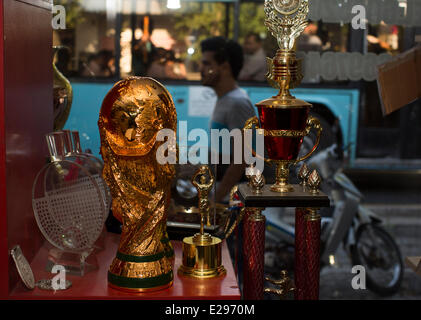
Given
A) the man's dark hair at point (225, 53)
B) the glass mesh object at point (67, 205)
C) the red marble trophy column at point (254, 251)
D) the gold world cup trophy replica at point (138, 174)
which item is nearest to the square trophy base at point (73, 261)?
the glass mesh object at point (67, 205)

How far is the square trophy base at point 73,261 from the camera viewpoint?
5.30 ft

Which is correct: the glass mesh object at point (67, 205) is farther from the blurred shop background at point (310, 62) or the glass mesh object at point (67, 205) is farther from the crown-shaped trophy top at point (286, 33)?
the blurred shop background at point (310, 62)

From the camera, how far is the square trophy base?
161 centimetres

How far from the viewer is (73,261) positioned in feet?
5.60

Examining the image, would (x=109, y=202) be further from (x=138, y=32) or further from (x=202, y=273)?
(x=138, y=32)

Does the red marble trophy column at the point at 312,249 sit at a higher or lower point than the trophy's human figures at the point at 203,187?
lower

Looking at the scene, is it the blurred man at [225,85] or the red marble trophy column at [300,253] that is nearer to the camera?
the red marble trophy column at [300,253]

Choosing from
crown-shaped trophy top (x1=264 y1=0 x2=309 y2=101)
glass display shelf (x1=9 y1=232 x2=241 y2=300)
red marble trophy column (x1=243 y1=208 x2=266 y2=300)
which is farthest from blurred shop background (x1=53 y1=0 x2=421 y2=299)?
red marble trophy column (x1=243 y1=208 x2=266 y2=300)

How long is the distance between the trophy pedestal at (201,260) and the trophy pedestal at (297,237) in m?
0.08

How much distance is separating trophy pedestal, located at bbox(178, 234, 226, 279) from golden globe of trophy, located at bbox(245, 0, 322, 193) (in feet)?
0.86

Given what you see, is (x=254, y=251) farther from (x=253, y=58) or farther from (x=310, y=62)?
(x=253, y=58)

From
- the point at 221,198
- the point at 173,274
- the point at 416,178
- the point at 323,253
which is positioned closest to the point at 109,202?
the point at 173,274

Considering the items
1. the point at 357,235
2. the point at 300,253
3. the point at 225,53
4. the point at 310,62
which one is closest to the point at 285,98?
the point at 300,253

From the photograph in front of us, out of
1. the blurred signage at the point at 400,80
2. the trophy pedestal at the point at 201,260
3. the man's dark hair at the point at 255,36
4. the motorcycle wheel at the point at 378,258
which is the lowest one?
the motorcycle wheel at the point at 378,258
